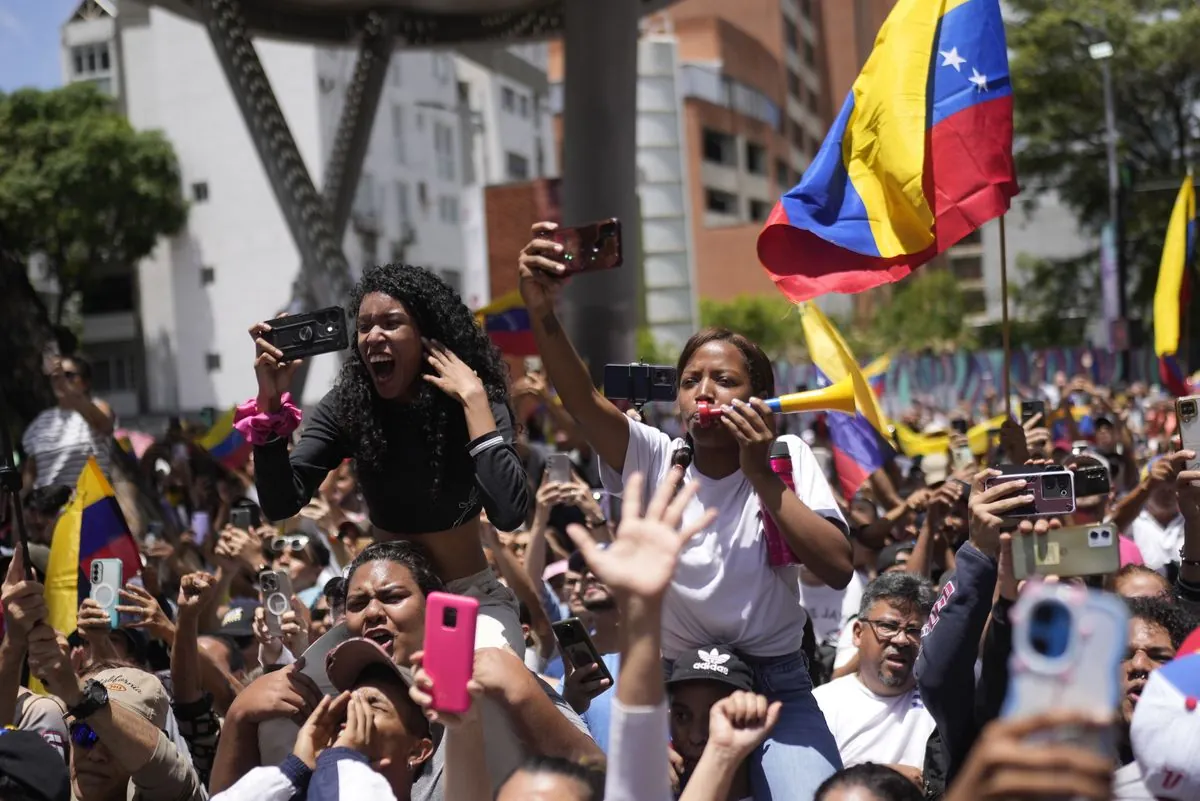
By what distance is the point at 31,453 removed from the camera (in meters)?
9.96

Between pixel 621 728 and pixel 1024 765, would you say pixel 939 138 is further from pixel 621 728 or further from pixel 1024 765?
pixel 1024 765

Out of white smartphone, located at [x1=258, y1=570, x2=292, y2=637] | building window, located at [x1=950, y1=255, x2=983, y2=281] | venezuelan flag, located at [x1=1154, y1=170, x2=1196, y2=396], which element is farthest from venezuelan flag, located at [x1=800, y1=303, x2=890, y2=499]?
building window, located at [x1=950, y1=255, x2=983, y2=281]

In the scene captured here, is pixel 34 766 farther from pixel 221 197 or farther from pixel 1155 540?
pixel 221 197

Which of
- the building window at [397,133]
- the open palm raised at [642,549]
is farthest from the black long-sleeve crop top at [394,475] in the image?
the building window at [397,133]

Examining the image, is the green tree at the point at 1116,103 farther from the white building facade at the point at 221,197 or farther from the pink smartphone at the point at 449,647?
the pink smartphone at the point at 449,647

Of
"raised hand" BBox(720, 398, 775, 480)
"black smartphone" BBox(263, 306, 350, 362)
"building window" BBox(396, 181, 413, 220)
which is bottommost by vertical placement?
"raised hand" BBox(720, 398, 775, 480)

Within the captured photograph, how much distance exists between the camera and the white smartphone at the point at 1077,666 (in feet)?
6.47

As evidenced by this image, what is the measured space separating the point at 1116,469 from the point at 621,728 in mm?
6909

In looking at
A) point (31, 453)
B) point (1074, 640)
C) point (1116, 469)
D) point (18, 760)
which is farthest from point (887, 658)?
point (31, 453)

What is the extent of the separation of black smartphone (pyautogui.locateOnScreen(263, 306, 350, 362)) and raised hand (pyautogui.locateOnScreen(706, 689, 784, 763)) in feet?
5.88

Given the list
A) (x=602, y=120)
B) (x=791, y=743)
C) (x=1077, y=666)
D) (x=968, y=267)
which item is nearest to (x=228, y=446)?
(x=602, y=120)

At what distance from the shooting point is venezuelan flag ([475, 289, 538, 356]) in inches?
509

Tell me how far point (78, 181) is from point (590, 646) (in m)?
42.5

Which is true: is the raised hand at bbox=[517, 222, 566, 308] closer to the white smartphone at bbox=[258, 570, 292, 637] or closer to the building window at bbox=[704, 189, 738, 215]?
the white smartphone at bbox=[258, 570, 292, 637]
